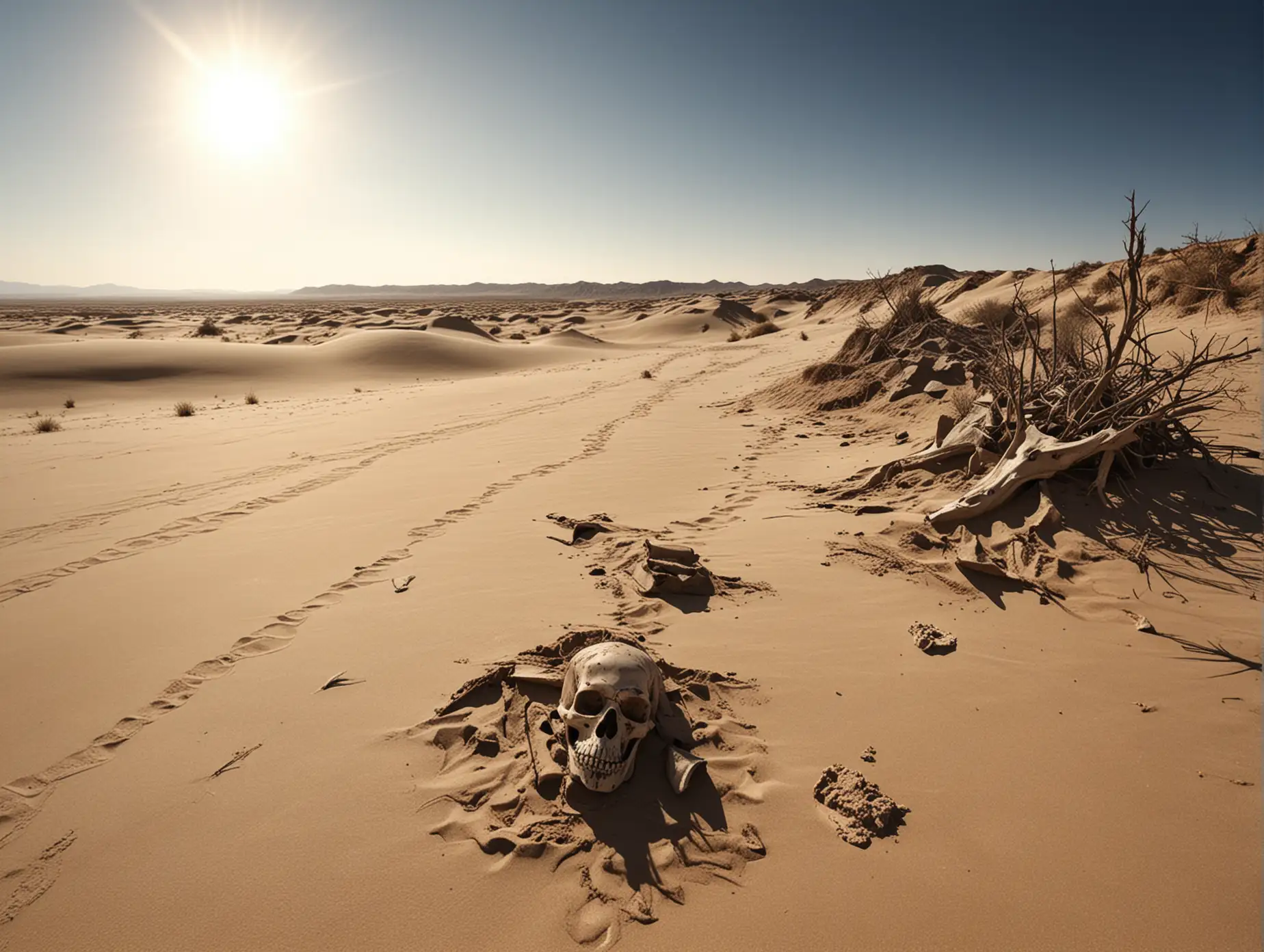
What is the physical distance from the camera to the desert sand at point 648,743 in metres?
1.92

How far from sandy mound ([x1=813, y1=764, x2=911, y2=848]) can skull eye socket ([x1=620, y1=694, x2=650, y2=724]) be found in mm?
717

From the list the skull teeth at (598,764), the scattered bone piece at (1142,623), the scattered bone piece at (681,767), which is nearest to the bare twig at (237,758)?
the skull teeth at (598,764)

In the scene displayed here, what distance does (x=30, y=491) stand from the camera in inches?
263

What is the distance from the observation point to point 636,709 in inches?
97.7

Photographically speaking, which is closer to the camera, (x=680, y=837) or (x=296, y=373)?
(x=680, y=837)

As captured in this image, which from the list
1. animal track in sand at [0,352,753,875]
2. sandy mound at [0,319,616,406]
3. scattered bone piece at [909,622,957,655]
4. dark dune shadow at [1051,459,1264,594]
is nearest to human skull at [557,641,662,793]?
scattered bone piece at [909,622,957,655]

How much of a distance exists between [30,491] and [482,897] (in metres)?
7.97

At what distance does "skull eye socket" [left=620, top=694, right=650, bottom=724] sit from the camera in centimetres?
244

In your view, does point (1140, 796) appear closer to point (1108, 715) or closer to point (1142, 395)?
point (1108, 715)

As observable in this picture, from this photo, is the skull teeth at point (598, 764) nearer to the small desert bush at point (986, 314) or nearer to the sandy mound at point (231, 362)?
the small desert bush at point (986, 314)

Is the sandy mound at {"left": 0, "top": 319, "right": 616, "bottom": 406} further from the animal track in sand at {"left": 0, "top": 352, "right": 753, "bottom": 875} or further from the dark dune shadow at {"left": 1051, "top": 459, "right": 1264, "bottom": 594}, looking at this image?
the dark dune shadow at {"left": 1051, "top": 459, "right": 1264, "bottom": 594}

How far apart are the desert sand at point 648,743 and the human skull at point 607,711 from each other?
0.12 m

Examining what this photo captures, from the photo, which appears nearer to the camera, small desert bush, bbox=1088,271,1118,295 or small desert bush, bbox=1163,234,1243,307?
small desert bush, bbox=1163,234,1243,307

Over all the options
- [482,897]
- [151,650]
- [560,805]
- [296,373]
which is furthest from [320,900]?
[296,373]
